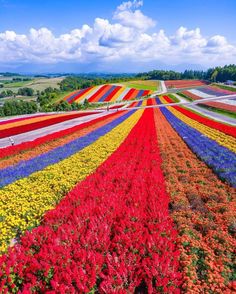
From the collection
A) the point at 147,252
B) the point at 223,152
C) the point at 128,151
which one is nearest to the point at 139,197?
the point at 147,252

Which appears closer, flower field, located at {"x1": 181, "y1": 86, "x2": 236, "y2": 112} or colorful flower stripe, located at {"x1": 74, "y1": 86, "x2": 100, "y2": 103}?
flower field, located at {"x1": 181, "y1": 86, "x2": 236, "y2": 112}

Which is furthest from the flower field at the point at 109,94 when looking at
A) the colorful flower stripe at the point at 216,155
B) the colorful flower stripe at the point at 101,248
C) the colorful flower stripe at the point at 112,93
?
the colorful flower stripe at the point at 101,248

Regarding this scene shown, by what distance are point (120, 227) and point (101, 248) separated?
3.16ft

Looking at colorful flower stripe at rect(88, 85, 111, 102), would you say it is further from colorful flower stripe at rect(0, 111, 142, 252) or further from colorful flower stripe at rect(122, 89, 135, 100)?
colorful flower stripe at rect(0, 111, 142, 252)

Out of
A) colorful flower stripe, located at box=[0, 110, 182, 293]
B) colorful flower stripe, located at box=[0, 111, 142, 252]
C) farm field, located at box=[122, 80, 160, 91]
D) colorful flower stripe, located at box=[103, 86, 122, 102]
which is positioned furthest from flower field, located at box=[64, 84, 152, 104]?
colorful flower stripe, located at box=[0, 110, 182, 293]

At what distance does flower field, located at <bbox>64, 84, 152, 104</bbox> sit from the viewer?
100875 millimetres

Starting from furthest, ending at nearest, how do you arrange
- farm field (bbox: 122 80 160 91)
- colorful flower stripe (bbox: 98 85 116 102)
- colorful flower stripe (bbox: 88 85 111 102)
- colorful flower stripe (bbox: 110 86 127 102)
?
farm field (bbox: 122 80 160 91) → colorful flower stripe (bbox: 88 85 111 102) → colorful flower stripe (bbox: 98 85 116 102) → colorful flower stripe (bbox: 110 86 127 102)

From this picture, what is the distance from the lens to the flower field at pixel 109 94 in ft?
331

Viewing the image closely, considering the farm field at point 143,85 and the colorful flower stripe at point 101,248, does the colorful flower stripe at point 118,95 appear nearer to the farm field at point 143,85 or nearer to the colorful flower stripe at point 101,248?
the farm field at point 143,85

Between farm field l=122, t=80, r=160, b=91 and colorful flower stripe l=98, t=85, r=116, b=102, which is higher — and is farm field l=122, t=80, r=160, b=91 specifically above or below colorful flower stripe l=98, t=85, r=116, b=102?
above

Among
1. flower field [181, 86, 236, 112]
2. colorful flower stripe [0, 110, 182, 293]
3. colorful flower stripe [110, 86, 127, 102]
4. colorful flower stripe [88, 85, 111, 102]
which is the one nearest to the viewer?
colorful flower stripe [0, 110, 182, 293]

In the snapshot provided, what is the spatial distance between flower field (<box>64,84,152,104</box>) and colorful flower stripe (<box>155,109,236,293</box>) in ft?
286

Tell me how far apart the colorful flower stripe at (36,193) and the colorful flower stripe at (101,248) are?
2.39 ft

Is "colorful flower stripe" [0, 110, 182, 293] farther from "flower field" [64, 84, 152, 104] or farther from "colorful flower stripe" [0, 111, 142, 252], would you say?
"flower field" [64, 84, 152, 104]
